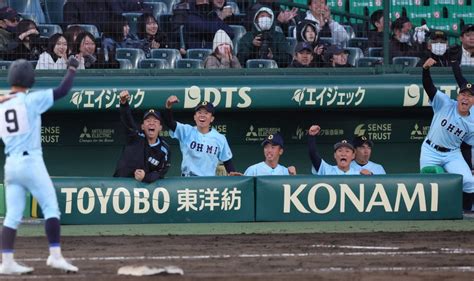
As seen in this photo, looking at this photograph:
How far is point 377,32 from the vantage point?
1422 cm

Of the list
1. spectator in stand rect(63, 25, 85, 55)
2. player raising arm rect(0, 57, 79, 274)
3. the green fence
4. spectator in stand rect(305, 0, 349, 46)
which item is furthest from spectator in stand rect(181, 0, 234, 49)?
player raising arm rect(0, 57, 79, 274)

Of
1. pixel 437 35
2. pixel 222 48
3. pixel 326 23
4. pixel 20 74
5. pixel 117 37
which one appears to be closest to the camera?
pixel 20 74

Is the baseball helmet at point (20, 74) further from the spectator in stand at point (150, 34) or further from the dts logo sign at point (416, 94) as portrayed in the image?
the dts logo sign at point (416, 94)

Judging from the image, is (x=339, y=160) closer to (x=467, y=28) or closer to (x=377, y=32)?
(x=377, y=32)

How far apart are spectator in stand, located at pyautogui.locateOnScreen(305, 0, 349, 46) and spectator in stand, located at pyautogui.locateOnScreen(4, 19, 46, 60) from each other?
337 cm

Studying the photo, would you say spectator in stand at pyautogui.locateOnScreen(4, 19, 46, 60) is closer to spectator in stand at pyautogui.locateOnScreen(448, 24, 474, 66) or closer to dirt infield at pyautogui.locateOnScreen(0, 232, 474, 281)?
dirt infield at pyautogui.locateOnScreen(0, 232, 474, 281)

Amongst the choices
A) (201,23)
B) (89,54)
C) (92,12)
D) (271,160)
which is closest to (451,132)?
(271,160)

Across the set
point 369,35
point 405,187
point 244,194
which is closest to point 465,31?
point 369,35

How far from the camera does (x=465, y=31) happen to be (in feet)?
46.1

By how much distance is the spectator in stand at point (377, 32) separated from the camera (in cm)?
1421

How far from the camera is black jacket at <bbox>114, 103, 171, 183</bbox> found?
39.2ft

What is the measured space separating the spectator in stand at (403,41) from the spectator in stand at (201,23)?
2106 mm

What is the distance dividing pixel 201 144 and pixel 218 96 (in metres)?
1.14

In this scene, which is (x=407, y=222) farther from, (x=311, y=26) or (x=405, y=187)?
(x=311, y=26)
